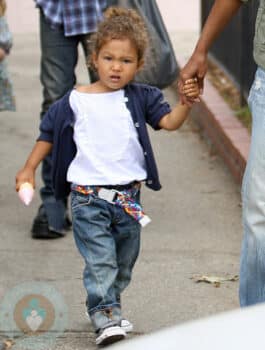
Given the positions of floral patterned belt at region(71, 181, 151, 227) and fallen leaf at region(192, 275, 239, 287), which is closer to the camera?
floral patterned belt at region(71, 181, 151, 227)

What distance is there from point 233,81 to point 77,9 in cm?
383

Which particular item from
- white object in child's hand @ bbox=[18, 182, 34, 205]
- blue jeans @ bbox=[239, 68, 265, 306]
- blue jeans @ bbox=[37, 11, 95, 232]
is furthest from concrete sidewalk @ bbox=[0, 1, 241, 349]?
blue jeans @ bbox=[239, 68, 265, 306]

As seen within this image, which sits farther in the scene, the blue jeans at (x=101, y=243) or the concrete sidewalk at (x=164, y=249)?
the concrete sidewalk at (x=164, y=249)

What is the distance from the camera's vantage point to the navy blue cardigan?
4.81 meters

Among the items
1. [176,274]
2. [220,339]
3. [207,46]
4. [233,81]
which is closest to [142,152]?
[207,46]

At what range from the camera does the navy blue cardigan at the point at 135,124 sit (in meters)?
4.81

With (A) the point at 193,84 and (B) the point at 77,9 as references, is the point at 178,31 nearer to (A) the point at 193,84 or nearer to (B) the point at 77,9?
(B) the point at 77,9

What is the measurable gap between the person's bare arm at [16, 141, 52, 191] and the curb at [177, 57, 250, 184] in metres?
2.41

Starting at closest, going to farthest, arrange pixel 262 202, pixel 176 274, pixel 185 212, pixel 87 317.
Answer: pixel 262 202 < pixel 87 317 < pixel 176 274 < pixel 185 212

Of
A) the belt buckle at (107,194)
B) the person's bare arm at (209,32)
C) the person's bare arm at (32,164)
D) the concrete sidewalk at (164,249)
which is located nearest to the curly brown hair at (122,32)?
the person's bare arm at (209,32)

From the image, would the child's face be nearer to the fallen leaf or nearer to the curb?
the fallen leaf

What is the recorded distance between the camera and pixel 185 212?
704 cm

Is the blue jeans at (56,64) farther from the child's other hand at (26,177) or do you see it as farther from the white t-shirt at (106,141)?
the child's other hand at (26,177)

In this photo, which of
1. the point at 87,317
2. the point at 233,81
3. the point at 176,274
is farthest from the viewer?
the point at 233,81
